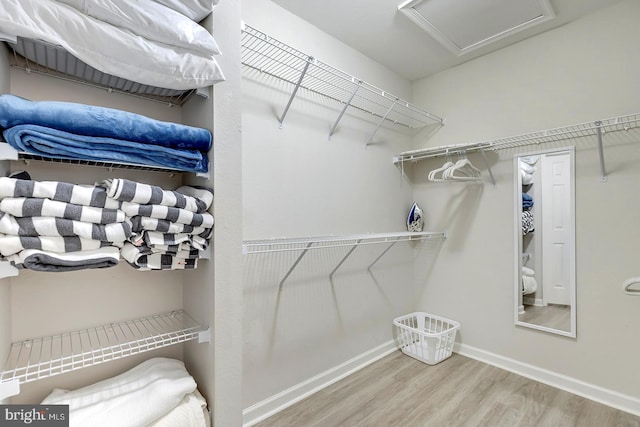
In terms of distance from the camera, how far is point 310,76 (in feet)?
5.98

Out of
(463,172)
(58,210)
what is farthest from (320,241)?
(463,172)

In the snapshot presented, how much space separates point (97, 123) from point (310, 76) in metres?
1.26

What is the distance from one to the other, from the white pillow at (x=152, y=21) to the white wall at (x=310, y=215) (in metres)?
0.62

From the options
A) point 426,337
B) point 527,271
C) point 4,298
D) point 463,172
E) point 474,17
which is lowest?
point 426,337

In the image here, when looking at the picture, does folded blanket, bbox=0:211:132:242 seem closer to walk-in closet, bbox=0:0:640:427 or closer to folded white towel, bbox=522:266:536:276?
walk-in closet, bbox=0:0:640:427

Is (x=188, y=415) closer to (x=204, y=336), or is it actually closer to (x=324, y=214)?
(x=204, y=336)

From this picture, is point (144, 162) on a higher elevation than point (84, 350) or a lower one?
higher

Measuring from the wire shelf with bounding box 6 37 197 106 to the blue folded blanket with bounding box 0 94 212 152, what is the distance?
209 mm

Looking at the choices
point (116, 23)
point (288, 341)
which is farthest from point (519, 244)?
point (116, 23)

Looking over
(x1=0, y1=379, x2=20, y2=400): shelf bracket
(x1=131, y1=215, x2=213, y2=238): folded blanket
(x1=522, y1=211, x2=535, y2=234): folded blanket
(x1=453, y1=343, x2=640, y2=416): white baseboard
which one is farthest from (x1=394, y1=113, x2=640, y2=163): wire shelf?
(x1=0, y1=379, x2=20, y2=400): shelf bracket

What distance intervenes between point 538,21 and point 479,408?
2.46 metres

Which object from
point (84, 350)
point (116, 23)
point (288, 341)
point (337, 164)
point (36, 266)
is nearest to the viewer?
point (36, 266)

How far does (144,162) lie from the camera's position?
999mm

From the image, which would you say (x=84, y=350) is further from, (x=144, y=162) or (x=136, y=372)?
(x=144, y=162)
